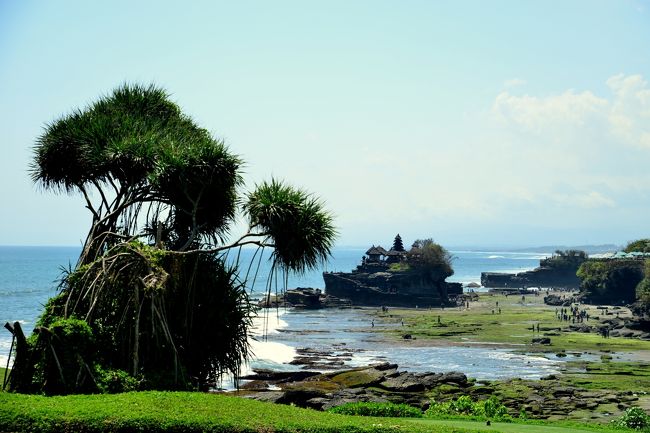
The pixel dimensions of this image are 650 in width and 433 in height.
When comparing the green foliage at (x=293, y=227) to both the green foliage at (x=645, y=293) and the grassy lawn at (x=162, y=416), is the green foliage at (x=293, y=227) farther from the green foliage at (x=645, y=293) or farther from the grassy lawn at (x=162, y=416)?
the green foliage at (x=645, y=293)

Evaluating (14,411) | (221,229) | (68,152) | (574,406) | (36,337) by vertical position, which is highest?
(68,152)

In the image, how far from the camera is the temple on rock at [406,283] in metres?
109

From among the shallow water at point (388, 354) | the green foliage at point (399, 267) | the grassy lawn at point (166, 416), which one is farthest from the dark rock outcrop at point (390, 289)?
Answer: the grassy lawn at point (166, 416)

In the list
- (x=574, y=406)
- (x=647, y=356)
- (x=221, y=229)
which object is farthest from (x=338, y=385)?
(x=647, y=356)

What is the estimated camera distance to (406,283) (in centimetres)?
11125

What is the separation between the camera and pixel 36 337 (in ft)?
51.1

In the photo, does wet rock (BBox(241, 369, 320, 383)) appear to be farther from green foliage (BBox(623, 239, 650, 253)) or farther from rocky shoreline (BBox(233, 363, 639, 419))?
green foliage (BBox(623, 239, 650, 253))

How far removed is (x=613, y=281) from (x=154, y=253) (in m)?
103

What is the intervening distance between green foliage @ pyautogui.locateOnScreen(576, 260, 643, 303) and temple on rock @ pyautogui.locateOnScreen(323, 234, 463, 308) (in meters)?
22.2

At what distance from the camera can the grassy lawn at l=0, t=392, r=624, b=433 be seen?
12.6 metres

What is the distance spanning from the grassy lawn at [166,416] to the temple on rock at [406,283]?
9399 centimetres

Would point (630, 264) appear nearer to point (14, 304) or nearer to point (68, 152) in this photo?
point (14, 304)

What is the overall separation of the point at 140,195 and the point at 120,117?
299 cm

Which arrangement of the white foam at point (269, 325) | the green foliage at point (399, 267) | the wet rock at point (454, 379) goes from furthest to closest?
the green foliage at point (399, 267), the white foam at point (269, 325), the wet rock at point (454, 379)
